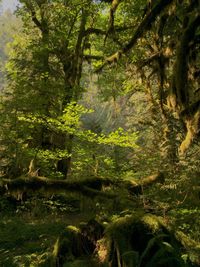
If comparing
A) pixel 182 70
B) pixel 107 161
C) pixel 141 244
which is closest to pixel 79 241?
pixel 141 244

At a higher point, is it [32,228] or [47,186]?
[47,186]

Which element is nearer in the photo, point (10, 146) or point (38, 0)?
point (10, 146)

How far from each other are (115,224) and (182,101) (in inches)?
107

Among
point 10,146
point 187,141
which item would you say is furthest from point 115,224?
point 10,146

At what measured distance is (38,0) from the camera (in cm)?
1822

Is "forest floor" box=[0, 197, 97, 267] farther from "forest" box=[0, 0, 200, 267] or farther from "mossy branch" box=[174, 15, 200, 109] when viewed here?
"mossy branch" box=[174, 15, 200, 109]

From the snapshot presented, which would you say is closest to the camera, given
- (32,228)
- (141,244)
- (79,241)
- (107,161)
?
(141,244)

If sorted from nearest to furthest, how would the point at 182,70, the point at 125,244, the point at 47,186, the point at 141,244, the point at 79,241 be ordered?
the point at 125,244
the point at 141,244
the point at 79,241
the point at 182,70
the point at 47,186

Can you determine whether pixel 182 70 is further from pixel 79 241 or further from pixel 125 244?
pixel 79 241

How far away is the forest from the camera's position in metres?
6.05

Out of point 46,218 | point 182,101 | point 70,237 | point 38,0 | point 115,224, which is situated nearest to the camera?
point 115,224

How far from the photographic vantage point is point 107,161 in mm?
15000

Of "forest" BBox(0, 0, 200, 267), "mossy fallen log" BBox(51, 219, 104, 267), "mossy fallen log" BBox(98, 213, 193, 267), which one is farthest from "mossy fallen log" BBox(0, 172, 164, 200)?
"mossy fallen log" BBox(98, 213, 193, 267)

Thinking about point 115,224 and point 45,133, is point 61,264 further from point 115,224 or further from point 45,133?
point 45,133
